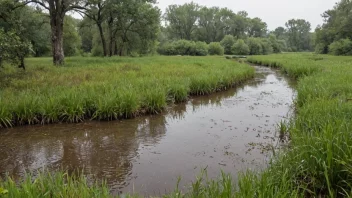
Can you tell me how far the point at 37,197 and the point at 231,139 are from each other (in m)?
4.79

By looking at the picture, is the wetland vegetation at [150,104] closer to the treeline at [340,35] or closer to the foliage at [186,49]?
the treeline at [340,35]

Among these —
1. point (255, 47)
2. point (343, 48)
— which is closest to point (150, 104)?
point (343, 48)

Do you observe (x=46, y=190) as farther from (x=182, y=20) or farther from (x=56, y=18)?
(x=182, y=20)

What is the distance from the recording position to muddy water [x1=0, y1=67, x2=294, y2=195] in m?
4.99

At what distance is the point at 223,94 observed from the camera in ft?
43.3

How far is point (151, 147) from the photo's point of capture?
637 centimetres

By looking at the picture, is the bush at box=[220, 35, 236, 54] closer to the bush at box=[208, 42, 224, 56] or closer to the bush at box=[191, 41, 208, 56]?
the bush at box=[208, 42, 224, 56]

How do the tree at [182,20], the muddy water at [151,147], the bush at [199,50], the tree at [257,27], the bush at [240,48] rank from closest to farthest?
the muddy water at [151,147] < the bush at [199,50] < the bush at [240,48] < the tree at [182,20] < the tree at [257,27]

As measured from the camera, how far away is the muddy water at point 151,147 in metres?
4.99

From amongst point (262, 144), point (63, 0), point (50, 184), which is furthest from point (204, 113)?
point (63, 0)

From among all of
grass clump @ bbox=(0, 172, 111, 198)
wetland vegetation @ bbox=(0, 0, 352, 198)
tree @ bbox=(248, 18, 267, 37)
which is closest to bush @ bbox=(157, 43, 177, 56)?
wetland vegetation @ bbox=(0, 0, 352, 198)

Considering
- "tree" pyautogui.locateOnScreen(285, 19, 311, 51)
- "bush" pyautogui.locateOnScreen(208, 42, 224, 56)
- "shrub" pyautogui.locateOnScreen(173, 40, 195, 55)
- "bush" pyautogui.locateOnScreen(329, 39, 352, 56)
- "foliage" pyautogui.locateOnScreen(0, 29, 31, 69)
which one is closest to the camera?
"foliage" pyautogui.locateOnScreen(0, 29, 31, 69)

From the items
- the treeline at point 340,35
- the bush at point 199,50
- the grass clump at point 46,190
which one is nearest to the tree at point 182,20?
the bush at point 199,50

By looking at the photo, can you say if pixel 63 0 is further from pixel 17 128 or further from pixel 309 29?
pixel 309 29
